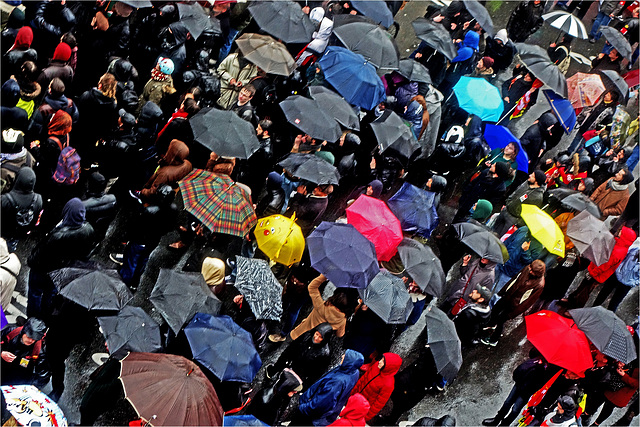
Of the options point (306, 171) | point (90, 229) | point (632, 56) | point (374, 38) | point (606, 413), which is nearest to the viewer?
point (90, 229)

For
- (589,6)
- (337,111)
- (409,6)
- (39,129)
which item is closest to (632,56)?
(589,6)

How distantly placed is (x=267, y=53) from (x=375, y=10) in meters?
2.76

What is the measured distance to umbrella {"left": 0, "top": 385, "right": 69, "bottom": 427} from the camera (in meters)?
6.34

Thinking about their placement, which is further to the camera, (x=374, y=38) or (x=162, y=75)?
(x=374, y=38)

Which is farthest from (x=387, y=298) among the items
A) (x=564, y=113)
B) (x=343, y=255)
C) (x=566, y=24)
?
(x=566, y=24)

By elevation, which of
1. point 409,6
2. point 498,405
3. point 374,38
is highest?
point 374,38

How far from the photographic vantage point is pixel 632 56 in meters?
17.4

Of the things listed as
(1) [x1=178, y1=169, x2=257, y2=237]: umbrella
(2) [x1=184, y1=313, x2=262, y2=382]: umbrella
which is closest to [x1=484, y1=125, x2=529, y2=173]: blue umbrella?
(1) [x1=178, y1=169, x2=257, y2=237]: umbrella

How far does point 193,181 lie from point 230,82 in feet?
9.17

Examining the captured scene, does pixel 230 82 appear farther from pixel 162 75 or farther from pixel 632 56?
pixel 632 56

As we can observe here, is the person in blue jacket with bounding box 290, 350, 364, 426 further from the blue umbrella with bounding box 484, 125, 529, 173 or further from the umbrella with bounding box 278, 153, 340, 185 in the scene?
the blue umbrella with bounding box 484, 125, 529, 173

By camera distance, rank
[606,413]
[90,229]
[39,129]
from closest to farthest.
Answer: [90,229]
[39,129]
[606,413]

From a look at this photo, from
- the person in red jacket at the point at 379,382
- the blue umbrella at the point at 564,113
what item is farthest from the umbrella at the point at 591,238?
the person in red jacket at the point at 379,382

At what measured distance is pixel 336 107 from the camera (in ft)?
37.1
